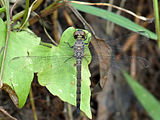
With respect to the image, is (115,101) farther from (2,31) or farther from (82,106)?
(2,31)

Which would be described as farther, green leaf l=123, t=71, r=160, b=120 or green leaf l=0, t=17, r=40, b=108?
green leaf l=123, t=71, r=160, b=120

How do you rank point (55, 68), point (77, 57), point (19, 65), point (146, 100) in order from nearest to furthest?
point (19, 65), point (55, 68), point (77, 57), point (146, 100)

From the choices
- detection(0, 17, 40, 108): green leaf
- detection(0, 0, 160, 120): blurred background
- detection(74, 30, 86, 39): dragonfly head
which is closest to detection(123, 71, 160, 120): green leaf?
detection(0, 0, 160, 120): blurred background

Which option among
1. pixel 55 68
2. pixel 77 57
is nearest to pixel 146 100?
pixel 77 57

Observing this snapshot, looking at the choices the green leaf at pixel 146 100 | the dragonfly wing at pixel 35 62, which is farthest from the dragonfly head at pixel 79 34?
the green leaf at pixel 146 100

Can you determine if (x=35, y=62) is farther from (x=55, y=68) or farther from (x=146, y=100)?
(x=146, y=100)

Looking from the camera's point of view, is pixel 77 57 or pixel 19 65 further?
pixel 77 57

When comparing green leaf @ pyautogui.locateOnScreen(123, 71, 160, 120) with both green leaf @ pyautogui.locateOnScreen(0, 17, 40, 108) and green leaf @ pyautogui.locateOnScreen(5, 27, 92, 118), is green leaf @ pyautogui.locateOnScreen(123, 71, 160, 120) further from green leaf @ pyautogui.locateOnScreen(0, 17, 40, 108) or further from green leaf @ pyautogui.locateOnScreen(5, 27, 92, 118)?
green leaf @ pyautogui.locateOnScreen(0, 17, 40, 108)

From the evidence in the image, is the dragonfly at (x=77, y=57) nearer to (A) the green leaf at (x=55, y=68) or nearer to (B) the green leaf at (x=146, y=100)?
(A) the green leaf at (x=55, y=68)
